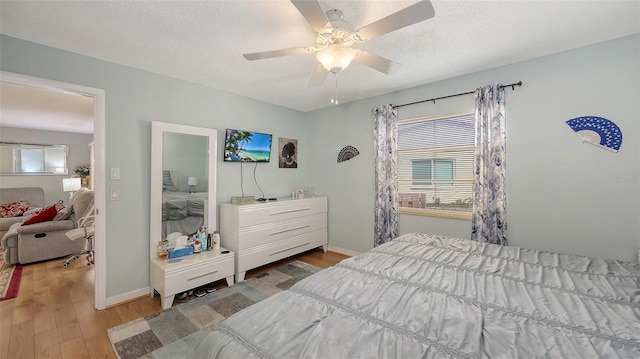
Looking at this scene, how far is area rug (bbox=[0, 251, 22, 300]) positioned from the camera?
2.71 m

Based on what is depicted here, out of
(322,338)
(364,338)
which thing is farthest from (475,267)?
(322,338)

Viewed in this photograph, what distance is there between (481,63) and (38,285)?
18.5 ft

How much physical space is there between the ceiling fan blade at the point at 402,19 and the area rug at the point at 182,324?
255cm

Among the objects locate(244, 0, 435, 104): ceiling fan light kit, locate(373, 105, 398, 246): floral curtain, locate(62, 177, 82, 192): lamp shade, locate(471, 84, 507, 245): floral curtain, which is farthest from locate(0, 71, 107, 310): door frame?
locate(62, 177, 82, 192): lamp shade

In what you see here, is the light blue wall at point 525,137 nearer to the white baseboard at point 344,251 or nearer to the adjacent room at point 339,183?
the adjacent room at point 339,183

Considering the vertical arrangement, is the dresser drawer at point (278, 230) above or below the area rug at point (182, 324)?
above

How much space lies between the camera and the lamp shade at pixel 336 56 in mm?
1773

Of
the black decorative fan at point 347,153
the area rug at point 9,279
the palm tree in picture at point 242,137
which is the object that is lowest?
the area rug at point 9,279

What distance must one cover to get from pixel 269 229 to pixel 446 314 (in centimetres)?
261

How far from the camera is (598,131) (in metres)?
2.28

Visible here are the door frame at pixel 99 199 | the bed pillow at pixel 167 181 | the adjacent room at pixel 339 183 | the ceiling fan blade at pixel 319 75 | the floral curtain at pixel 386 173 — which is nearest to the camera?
the adjacent room at pixel 339 183

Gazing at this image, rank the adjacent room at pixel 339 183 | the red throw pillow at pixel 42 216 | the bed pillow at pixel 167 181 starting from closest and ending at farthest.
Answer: the adjacent room at pixel 339 183 < the bed pillow at pixel 167 181 < the red throw pillow at pixel 42 216

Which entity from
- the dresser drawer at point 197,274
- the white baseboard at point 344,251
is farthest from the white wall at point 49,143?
the white baseboard at point 344,251

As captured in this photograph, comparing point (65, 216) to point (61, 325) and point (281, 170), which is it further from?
point (281, 170)
